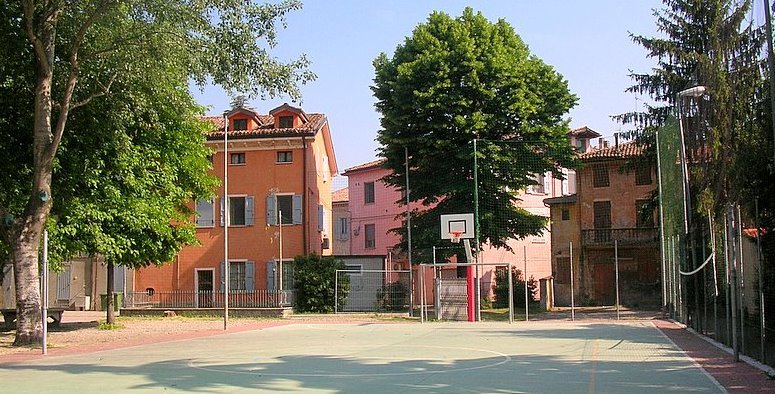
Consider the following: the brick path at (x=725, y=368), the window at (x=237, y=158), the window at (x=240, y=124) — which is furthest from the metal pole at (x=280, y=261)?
the brick path at (x=725, y=368)

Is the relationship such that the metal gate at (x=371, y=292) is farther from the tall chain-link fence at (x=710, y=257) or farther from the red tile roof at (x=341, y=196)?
the red tile roof at (x=341, y=196)

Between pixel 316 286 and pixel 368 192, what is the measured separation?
1917 centimetres

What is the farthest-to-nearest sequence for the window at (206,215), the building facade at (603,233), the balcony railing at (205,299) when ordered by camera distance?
the window at (206,215) → the building facade at (603,233) → the balcony railing at (205,299)

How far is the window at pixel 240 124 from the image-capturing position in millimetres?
44500

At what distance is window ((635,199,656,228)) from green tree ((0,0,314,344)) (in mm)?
19441

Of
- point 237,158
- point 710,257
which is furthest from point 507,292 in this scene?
point 710,257

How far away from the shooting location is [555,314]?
36156 mm

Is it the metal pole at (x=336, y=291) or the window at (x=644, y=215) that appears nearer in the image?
the metal pole at (x=336, y=291)

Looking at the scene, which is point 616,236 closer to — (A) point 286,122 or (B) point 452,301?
(B) point 452,301

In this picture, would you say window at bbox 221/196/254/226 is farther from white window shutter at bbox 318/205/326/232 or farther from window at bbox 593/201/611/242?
window at bbox 593/201/611/242

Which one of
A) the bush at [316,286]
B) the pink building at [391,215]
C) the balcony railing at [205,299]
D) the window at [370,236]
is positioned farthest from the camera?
the window at [370,236]

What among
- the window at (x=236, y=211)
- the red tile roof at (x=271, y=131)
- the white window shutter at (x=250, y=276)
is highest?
the red tile roof at (x=271, y=131)

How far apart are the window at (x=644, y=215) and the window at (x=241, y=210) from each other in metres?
19.0

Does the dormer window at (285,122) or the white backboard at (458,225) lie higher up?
the dormer window at (285,122)
